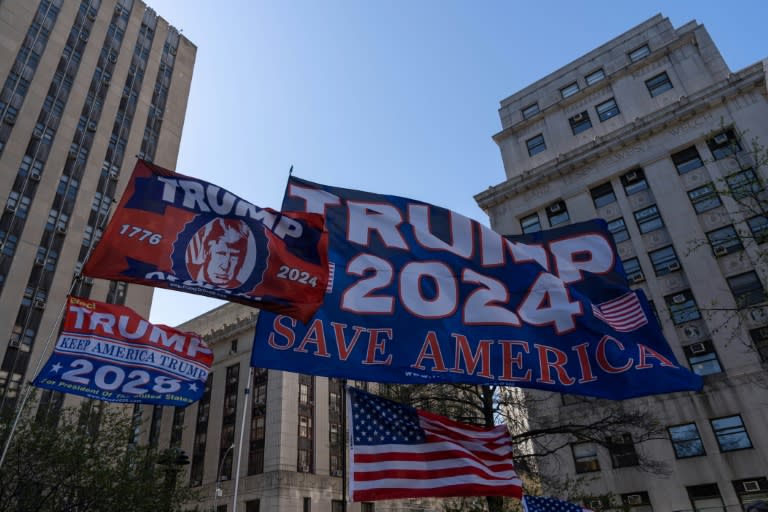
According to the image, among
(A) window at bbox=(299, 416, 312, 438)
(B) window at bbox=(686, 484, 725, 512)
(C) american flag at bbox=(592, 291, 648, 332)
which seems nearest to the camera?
(C) american flag at bbox=(592, 291, 648, 332)

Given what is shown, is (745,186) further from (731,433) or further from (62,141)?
(62,141)

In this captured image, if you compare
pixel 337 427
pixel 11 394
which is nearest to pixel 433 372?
pixel 11 394

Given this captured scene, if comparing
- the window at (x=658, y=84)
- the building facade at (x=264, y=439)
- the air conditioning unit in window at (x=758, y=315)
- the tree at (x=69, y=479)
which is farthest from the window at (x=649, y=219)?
the building facade at (x=264, y=439)

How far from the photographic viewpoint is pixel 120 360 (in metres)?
11.0

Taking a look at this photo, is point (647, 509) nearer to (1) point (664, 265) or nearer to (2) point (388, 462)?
(1) point (664, 265)

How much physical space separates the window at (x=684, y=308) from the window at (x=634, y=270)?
211 cm

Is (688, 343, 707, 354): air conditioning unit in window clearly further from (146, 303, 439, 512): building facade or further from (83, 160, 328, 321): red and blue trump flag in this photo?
(146, 303, 439, 512): building facade

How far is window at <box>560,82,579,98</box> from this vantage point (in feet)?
135

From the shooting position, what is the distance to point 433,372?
7.38 meters

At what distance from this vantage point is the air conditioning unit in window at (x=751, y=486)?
2422cm

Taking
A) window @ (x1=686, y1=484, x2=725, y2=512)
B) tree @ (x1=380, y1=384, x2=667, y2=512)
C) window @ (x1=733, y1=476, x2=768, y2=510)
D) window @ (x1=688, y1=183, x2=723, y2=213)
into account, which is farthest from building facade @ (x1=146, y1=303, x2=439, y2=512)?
window @ (x1=733, y1=476, x2=768, y2=510)

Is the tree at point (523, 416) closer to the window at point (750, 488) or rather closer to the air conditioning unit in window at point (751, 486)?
the window at point (750, 488)

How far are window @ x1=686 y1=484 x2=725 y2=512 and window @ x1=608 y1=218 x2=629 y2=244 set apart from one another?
14327mm

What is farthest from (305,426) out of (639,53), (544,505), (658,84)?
(544,505)
